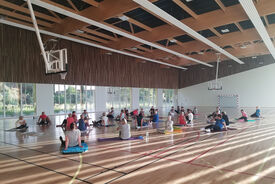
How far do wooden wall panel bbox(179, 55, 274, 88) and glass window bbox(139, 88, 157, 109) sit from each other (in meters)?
6.52

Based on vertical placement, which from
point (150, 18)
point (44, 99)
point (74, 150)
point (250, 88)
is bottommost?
point (74, 150)

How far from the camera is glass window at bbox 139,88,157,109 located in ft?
99.6

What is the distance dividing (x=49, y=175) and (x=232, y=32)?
52.3ft

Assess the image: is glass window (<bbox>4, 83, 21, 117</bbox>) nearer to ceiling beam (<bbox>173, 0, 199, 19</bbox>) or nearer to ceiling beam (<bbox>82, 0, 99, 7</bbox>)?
ceiling beam (<bbox>82, 0, 99, 7</bbox>)

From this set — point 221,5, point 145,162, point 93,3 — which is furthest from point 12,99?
point 221,5

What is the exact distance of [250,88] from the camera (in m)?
29.8

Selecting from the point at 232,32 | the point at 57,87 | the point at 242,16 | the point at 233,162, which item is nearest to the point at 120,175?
the point at 233,162

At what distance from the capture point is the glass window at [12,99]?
1750 cm

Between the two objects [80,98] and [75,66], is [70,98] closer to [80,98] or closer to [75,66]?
[80,98]

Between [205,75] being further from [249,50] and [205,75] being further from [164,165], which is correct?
[164,165]

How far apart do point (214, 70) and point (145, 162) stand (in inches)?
1184

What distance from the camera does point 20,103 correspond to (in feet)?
59.5

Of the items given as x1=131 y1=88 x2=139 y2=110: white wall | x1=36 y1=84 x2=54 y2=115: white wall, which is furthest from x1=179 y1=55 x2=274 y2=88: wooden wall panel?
x1=36 y1=84 x2=54 y2=115: white wall

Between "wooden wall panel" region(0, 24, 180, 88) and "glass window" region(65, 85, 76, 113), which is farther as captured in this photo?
"glass window" region(65, 85, 76, 113)
